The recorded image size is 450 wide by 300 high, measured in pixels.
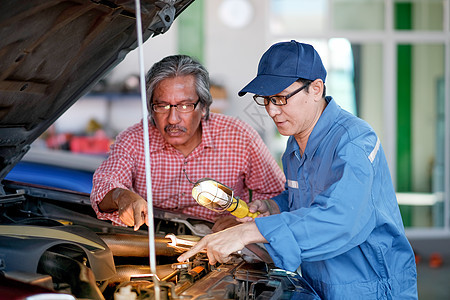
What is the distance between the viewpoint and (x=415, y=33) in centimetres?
643

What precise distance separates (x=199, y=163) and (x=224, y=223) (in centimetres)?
40

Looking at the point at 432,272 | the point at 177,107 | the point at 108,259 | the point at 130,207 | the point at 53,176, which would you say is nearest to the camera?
the point at 108,259

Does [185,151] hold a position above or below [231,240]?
above

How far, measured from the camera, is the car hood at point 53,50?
1.52m

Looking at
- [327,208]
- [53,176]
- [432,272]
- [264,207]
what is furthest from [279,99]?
[432,272]

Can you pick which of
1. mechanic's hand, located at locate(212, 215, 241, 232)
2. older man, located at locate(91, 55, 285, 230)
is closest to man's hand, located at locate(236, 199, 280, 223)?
mechanic's hand, located at locate(212, 215, 241, 232)

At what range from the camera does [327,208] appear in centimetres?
153

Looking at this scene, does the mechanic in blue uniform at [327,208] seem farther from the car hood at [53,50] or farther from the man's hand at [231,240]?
the car hood at [53,50]

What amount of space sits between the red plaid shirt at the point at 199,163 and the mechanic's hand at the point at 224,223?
244 mm

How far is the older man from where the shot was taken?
2352 millimetres

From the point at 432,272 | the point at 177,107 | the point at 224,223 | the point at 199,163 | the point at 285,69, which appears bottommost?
the point at 432,272

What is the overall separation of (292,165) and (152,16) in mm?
788

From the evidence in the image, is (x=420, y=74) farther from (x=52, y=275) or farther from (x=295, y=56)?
(x=52, y=275)

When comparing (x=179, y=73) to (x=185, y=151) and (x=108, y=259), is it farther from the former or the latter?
(x=108, y=259)
